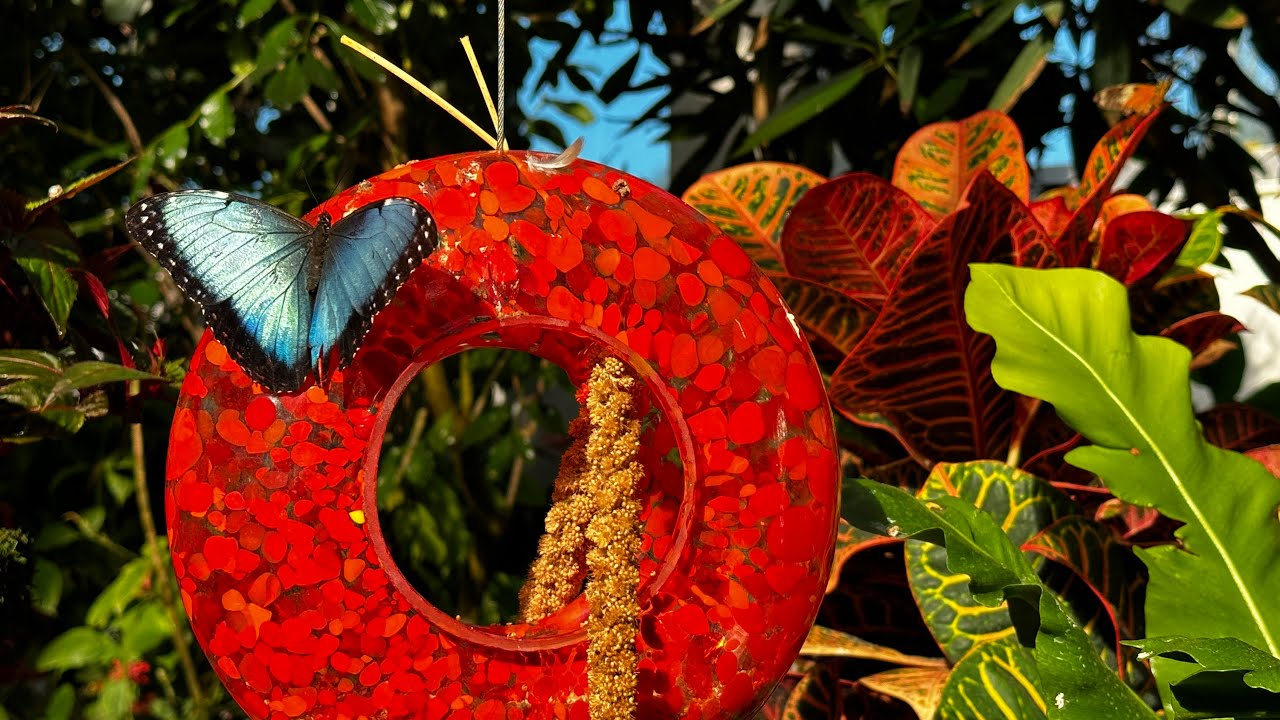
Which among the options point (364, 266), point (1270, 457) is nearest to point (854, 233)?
point (1270, 457)

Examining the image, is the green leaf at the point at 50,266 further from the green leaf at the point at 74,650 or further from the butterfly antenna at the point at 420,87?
the green leaf at the point at 74,650

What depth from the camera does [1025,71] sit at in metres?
1.29

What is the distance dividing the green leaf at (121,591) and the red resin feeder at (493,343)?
0.75 meters

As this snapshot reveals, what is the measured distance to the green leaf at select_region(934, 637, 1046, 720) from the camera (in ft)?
2.63

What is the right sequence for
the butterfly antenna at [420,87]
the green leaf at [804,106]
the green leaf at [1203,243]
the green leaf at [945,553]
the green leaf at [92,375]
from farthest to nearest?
the green leaf at [804,106]
the green leaf at [1203,243]
the green leaf at [945,553]
the green leaf at [92,375]
the butterfly antenna at [420,87]

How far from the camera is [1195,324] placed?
1.03 metres

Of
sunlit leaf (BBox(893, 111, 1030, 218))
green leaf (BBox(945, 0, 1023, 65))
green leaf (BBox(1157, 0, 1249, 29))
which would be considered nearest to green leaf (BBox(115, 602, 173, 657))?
sunlit leaf (BBox(893, 111, 1030, 218))

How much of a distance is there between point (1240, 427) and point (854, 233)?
1.42ft

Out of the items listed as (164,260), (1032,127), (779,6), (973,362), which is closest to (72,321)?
(164,260)

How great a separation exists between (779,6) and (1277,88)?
0.80 metres

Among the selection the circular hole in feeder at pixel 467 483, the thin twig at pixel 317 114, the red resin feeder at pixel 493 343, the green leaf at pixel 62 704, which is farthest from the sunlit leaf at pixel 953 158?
the green leaf at pixel 62 704

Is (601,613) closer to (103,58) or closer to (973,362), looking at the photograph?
(973,362)

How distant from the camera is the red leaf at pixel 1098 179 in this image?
3.26 feet

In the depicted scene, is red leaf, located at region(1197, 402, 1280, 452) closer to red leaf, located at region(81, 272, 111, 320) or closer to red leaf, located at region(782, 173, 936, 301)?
red leaf, located at region(782, 173, 936, 301)
